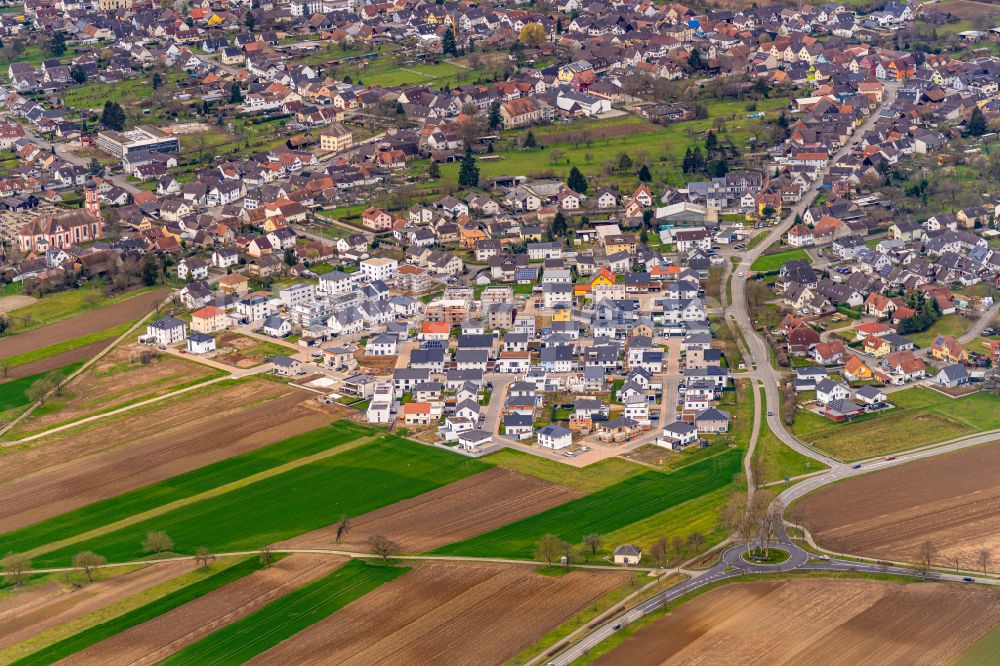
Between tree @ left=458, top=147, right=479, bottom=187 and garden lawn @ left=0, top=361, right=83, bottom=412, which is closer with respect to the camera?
garden lawn @ left=0, top=361, right=83, bottom=412

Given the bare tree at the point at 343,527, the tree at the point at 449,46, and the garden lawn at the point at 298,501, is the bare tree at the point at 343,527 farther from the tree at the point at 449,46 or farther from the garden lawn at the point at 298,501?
the tree at the point at 449,46

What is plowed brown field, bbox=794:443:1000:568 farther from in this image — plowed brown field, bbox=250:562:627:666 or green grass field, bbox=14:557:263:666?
green grass field, bbox=14:557:263:666

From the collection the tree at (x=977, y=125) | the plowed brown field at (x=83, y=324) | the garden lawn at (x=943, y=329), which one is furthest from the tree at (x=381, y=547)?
the tree at (x=977, y=125)

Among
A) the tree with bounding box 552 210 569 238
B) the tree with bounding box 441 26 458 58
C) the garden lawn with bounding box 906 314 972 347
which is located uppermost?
the tree with bounding box 441 26 458 58

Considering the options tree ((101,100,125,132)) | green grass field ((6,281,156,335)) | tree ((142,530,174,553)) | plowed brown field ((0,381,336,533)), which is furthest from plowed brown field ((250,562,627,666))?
tree ((101,100,125,132))

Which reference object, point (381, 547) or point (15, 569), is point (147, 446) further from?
point (381, 547)

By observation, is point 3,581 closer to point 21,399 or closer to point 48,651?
point 48,651

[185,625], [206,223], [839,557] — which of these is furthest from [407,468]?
[206,223]
